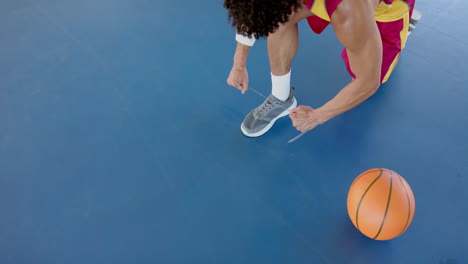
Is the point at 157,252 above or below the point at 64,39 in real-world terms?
below

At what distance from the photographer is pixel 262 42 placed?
1903 millimetres

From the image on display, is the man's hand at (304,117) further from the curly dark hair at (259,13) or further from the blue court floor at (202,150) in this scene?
the curly dark hair at (259,13)

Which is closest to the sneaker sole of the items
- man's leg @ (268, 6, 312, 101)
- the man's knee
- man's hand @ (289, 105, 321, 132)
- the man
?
the man

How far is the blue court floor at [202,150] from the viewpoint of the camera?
1.26 meters

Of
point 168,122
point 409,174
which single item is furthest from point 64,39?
point 409,174

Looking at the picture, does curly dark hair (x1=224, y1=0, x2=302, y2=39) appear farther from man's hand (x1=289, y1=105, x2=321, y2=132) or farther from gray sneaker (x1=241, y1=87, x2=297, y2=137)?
gray sneaker (x1=241, y1=87, x2=297, y2=137)

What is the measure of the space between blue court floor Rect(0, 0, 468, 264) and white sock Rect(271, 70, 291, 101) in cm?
15

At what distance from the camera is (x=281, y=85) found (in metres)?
1.47

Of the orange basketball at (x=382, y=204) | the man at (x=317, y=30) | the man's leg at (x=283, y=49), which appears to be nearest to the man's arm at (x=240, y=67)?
the man at (x=317, y=30)

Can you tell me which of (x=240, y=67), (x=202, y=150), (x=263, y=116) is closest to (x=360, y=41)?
(x=240, y=67)

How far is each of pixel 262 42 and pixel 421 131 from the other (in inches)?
37.8

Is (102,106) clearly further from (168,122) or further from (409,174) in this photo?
(409,174)

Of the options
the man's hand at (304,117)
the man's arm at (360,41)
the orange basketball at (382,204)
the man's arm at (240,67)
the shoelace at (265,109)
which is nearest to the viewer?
the man's arm at (360,41)

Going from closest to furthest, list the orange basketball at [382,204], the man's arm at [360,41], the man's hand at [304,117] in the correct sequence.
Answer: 1. the man's arm at [360,41]
2. the orange basketball at [382,204]
3. the man's hand at [304,117]
